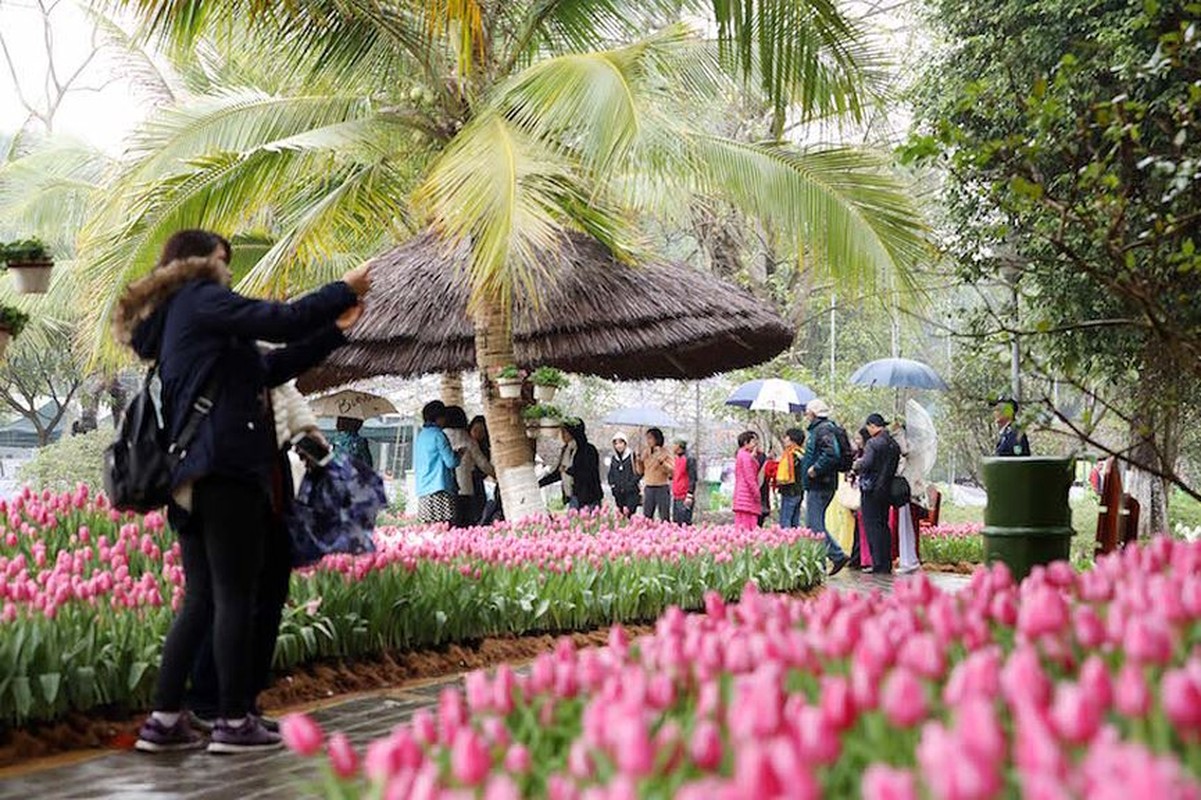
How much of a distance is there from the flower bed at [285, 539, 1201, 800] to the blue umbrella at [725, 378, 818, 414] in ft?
60.8

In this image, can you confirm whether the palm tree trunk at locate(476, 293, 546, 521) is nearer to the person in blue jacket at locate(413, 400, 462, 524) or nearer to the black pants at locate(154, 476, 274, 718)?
the person in blue jacket at locate(413, 400, 462, 524)

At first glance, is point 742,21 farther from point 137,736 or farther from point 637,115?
point 137,736

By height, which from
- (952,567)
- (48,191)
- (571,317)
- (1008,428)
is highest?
(48,191)

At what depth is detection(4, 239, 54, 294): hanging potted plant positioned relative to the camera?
365 inches

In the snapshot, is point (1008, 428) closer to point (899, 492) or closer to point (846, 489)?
point (899, 492)

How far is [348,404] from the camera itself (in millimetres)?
17906

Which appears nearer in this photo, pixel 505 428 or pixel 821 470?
pixel 505 428

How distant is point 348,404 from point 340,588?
34.6 ft

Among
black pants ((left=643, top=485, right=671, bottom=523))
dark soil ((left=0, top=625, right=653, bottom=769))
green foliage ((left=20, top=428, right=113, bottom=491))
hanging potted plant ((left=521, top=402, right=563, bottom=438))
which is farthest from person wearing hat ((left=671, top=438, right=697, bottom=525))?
green foliage ((left=20, top=428, right=113, bottom=491))

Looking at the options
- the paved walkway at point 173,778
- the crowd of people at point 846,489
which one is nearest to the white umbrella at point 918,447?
the crowd of people at point 846,489

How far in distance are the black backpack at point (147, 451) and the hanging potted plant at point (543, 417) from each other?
8713mm

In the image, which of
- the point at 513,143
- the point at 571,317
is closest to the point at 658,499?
the point at 571,317

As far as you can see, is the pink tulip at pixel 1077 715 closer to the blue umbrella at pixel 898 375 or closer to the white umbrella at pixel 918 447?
the white umbrella at pixel 918 447

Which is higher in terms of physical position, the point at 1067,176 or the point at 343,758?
the point at 1067,176
